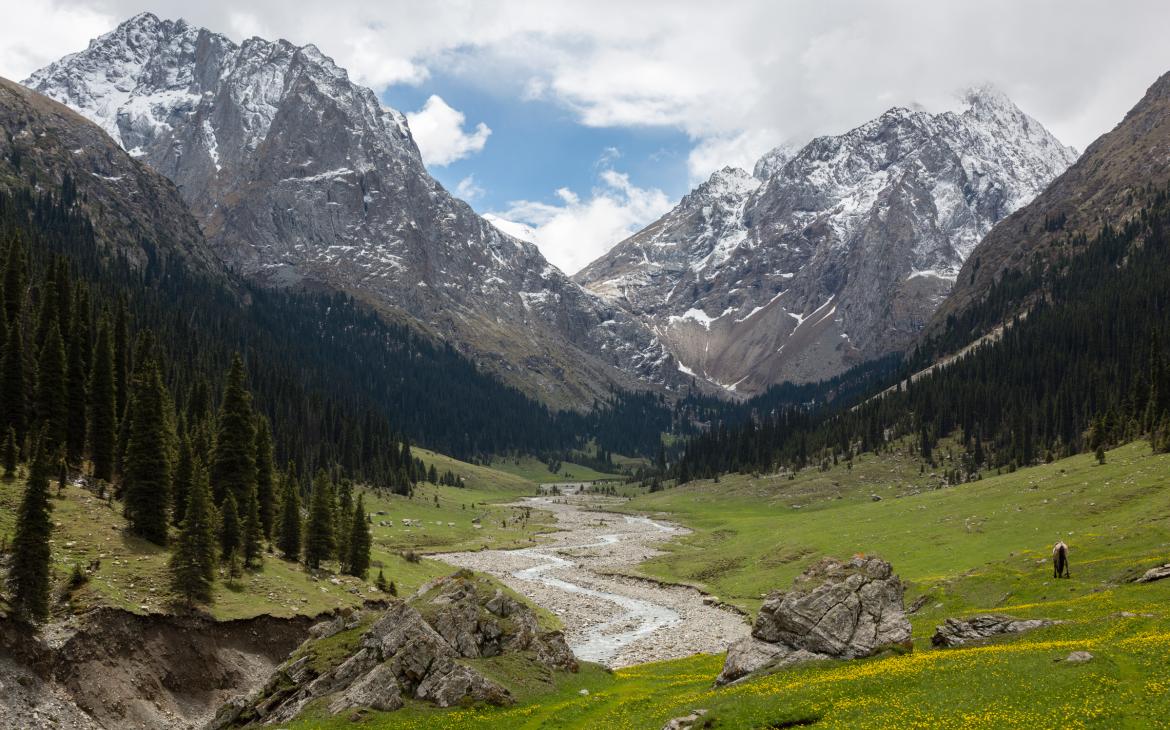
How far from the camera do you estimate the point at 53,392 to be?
6900 cm

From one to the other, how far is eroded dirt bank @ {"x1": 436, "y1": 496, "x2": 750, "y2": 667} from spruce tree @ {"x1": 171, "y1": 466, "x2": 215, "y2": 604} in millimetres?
26552

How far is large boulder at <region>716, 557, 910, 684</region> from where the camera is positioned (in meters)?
34.7

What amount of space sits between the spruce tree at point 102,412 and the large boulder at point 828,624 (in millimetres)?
59678

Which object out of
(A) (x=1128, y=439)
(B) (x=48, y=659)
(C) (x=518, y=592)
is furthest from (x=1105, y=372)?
(B) (x=48, y=659)

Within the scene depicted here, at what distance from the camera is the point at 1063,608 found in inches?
1522

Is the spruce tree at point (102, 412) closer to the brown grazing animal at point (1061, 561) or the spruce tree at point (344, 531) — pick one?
the spruce tree at point (344, 531)

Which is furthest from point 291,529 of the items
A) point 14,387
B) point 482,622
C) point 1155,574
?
point 1155,574

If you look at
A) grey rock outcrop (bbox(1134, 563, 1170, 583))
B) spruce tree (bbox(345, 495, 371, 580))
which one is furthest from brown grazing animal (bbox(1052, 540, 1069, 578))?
spruce tree (bbox(345, 495, 371, 580))

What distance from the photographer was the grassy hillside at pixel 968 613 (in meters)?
23.7

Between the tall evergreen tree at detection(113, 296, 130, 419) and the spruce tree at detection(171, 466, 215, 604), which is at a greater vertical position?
the tall evergreen tree at detection(113, 296, 130, 419)

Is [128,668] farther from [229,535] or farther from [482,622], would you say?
[482,622]

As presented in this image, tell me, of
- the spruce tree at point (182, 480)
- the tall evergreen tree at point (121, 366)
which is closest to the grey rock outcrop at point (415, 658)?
the spruce tree at point (182, 480)

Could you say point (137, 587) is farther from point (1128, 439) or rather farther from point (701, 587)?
point (1128, 439)

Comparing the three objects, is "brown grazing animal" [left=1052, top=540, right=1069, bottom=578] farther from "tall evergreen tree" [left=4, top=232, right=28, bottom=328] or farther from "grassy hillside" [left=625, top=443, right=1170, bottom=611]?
"tall evergreen tree" [left=4, top=232, right=28, bottom=328]
